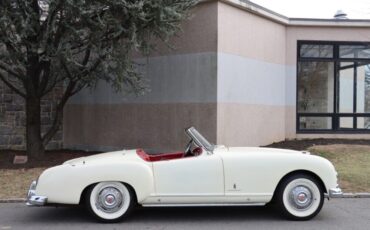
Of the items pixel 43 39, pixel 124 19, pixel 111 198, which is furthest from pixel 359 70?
pixel 111 198

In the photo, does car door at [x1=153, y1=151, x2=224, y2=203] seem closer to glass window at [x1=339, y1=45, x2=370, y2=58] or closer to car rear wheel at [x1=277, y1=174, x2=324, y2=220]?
car rear wheel at [x1=277, y1=174, x2=324, y2=220]

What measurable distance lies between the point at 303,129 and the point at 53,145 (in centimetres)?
829

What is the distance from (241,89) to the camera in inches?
564

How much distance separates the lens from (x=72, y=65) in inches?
447

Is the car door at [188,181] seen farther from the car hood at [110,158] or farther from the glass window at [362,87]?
the glass window at [362,87]

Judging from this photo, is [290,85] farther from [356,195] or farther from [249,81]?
[356,195]

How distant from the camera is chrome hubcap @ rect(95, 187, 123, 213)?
→ 22.8 ft

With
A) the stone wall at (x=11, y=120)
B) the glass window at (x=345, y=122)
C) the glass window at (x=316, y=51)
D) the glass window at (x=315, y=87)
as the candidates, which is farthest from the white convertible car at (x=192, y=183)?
the glass window at (x=345, y=122)

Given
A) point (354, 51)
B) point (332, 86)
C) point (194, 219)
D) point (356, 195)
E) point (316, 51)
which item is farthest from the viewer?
point (332, 86)

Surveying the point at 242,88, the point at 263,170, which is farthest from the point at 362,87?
the point at 263,170

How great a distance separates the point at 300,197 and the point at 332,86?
11051mm

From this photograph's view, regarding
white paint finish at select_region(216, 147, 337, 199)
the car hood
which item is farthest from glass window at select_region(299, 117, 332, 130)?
the car hood

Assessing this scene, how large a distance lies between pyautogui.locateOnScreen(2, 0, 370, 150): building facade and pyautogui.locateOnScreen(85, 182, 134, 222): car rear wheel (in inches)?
261

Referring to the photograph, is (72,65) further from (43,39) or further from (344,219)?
(344,219)
